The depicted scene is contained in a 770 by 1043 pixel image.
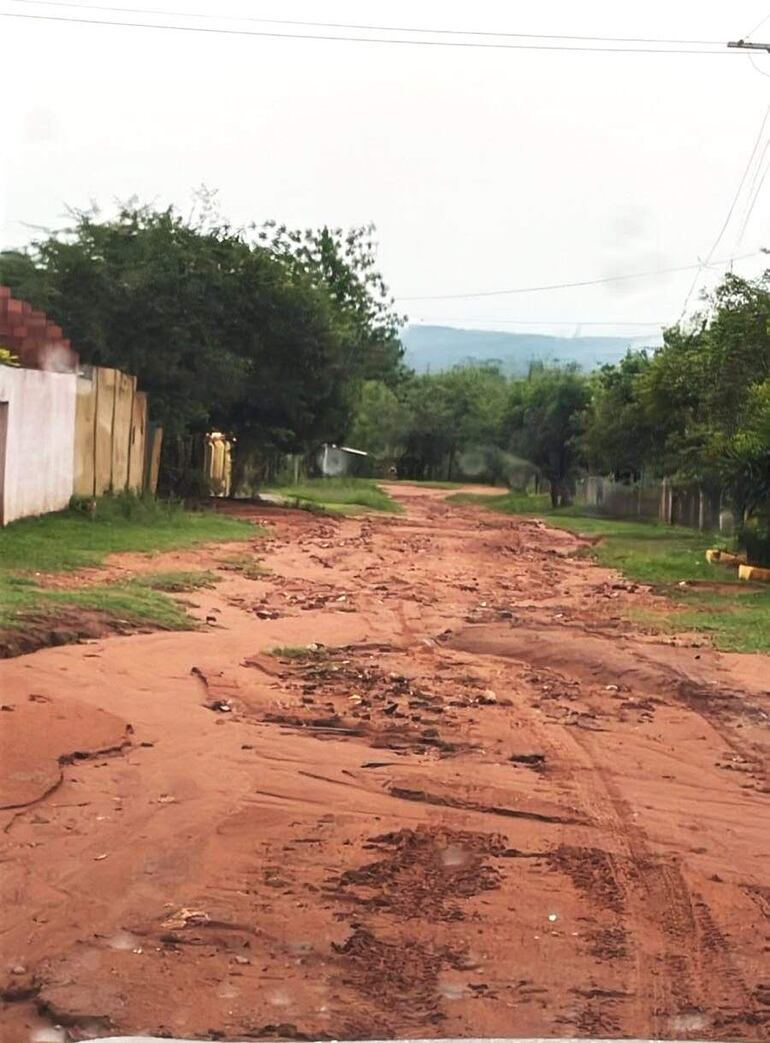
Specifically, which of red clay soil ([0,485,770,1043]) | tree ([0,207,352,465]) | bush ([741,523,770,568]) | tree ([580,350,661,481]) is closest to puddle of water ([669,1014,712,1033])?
red clay soil ([0,485,770,1043])

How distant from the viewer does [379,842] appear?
643cm

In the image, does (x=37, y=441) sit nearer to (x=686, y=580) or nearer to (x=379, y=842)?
(x=686, y=580)

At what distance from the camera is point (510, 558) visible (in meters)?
25.4

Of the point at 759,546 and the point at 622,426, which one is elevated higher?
the point at 622,426

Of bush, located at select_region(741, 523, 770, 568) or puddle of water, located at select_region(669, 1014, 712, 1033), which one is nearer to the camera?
puddle of water, located at select_region(669, 1014, 712, 1033)

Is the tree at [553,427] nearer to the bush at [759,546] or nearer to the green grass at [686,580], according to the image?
the green grass at [686,580]

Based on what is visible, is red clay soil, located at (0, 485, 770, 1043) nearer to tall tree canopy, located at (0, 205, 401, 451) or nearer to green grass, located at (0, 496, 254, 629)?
green grass, located at (0, 496, 254, 629)

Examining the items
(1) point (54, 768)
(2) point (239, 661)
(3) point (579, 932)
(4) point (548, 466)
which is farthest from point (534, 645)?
(4) point (548, 466)

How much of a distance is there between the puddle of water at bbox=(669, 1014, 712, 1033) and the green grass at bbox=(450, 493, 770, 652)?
959 cm

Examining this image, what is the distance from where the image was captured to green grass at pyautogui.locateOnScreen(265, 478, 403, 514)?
4262 cm

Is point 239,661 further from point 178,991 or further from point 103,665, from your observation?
point 178,991

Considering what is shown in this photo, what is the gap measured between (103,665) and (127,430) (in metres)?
17.4

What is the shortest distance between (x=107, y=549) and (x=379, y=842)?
1318 centimetres

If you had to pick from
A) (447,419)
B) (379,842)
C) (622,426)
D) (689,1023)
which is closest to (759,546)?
(622,426)
